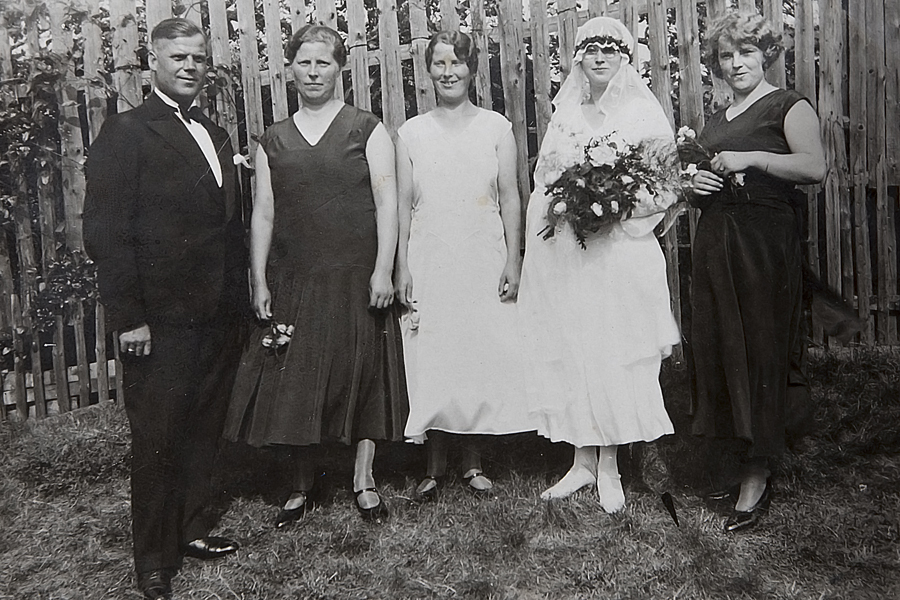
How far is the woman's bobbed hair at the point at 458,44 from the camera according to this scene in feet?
9.75

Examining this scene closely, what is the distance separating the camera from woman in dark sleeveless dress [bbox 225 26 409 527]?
9.80ft

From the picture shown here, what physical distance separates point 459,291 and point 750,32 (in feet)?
4.94

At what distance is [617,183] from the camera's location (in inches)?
113

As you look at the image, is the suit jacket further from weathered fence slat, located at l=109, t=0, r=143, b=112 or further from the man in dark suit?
weathered fence slat, located at l=109, t=0, r=143, b=112

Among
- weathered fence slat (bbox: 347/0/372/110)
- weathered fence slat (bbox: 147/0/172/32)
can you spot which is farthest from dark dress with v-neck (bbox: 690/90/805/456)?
weathered fence slat (bbox: 147/0/172/32)

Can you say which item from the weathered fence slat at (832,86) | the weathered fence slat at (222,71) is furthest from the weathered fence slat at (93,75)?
the weathered fence slat at (832,86)

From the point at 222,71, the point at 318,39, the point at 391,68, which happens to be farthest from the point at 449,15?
the point at 222,71

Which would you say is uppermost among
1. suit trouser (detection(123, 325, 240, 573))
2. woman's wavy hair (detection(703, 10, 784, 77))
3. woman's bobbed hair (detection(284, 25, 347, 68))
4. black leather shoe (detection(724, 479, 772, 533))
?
woman's bobbed hair (detection(284, 25, 347, 68))

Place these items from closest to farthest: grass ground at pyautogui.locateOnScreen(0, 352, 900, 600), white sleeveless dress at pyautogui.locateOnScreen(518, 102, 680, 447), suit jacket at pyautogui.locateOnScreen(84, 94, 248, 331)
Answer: suit jacket at pyautogui.locateOnScreen(84, 94, 248, 331)
grass ground at pyautogui.locateOnScreen(0, 352, 900, 600)
white sleeveless dress at pyautogui.locateOnScreen(518, 102, 680, 447)

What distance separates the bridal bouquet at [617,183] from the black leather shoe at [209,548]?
6.12ft

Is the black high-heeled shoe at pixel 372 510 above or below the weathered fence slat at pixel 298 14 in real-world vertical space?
below

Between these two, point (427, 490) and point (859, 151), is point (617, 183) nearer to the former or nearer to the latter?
point (859, 151)

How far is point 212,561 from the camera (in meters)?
2.86

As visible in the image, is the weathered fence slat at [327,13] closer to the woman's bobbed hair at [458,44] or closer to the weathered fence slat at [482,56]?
the woman's bobbed hair at [458,44]
